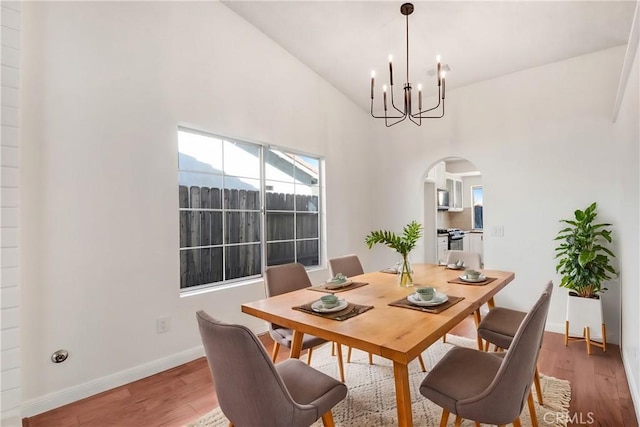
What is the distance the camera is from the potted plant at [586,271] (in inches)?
112

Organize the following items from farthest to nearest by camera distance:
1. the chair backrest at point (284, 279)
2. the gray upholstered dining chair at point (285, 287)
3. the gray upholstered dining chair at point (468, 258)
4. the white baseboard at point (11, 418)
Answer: the gray upholstered dining chair at point (468, 258) → the chair backrest at point (284, 279) → the gray upholstered dining chair at point (285, 287) → the white baseboard at point (11, 418)

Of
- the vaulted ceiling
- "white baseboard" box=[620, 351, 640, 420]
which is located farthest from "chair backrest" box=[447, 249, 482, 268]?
the vaulted ceiling

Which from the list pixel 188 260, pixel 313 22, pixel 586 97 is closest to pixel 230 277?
pixel 188 260

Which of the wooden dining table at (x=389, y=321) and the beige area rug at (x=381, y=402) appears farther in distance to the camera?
the beige area rug at (x=381, y=402)

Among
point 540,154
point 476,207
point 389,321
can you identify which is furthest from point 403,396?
point 476,207

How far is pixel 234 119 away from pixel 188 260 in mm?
1408

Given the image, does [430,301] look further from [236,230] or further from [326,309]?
[236,230]

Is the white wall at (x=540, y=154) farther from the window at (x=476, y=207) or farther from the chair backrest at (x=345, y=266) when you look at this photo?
the window at (x=476, y=207)

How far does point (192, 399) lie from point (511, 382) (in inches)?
76.4

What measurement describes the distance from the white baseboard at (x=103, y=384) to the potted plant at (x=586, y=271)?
3.45m

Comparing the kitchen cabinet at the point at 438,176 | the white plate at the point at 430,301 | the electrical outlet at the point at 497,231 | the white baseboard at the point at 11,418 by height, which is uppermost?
the kitchen cabinet at the point at 438,176

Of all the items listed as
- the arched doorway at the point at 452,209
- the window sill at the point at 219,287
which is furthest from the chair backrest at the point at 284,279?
the arched doorway at the point at 452,209

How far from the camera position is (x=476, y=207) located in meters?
7.19

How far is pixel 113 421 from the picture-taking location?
6.25 ft
